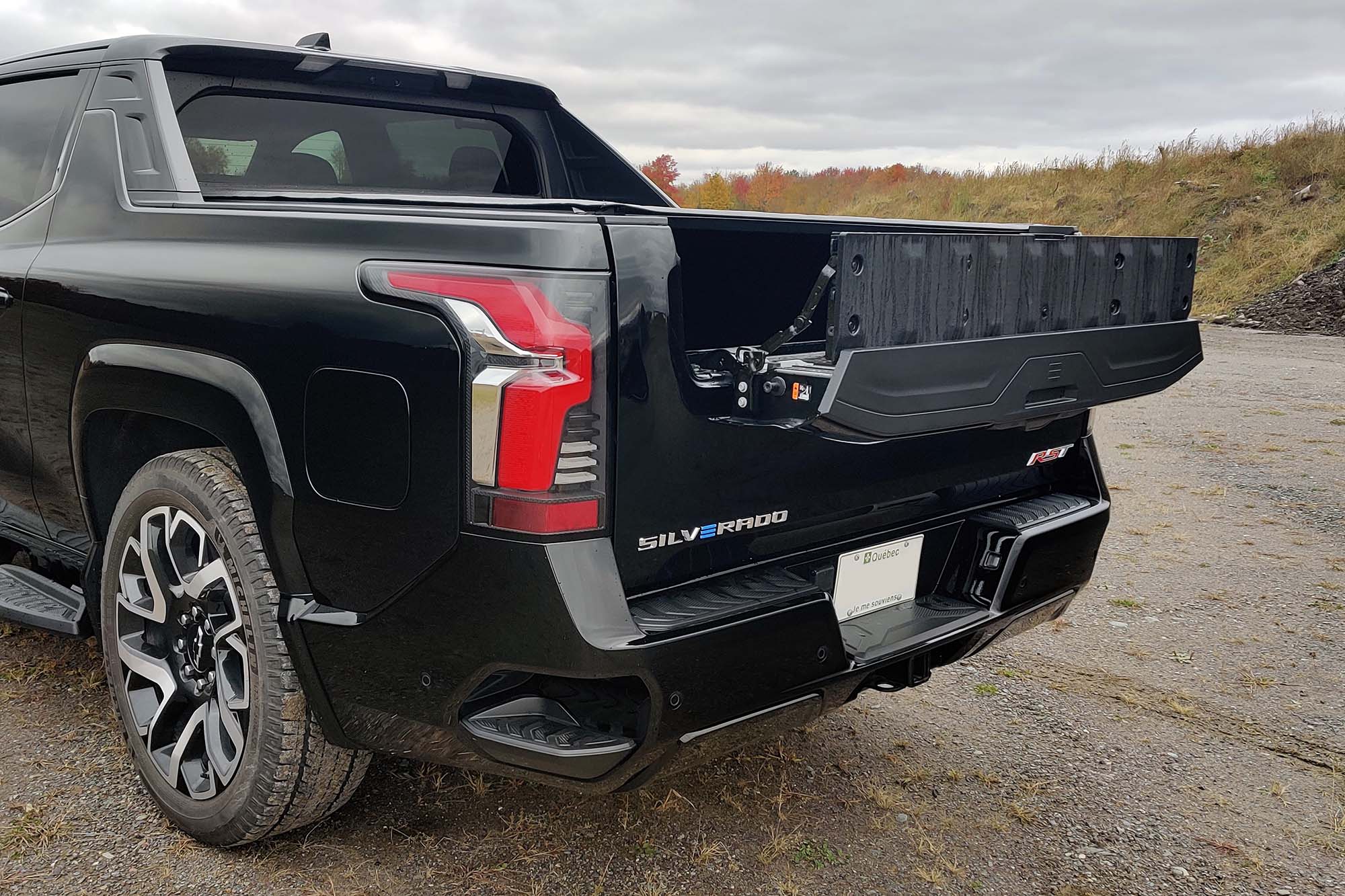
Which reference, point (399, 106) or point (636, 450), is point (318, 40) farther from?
point (636, 450)

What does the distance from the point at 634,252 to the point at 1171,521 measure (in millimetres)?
Result: 4990

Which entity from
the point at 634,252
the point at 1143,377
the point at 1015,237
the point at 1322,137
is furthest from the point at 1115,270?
the point at 1322,137

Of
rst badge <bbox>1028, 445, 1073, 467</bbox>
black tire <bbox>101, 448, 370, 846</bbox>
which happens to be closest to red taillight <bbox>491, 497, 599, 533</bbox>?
black tire <bbox>101, 448, 370, 846</bbox>

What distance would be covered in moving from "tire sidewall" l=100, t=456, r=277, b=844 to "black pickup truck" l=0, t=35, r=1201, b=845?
12mm

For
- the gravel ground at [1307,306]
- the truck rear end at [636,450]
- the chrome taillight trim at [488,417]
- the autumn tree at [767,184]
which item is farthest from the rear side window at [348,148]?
the autumn tree at [767,184]

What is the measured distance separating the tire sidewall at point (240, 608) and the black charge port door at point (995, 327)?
1.32 metres

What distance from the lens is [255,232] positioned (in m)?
2.31

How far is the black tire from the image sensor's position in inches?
88.4

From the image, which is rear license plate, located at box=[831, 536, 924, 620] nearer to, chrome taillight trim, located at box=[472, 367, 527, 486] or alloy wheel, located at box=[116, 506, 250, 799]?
chrome taillight trim, located at box=[472, 367, 527, 486]

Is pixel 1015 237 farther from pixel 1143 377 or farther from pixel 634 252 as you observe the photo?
pixel 634 252

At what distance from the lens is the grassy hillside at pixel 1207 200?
19156 millimetres

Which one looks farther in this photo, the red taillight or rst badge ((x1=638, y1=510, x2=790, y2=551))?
rst badge ((x1=638, y1=510, x2=790, y2=551))

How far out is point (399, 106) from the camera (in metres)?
3.59

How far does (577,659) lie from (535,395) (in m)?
0.48
